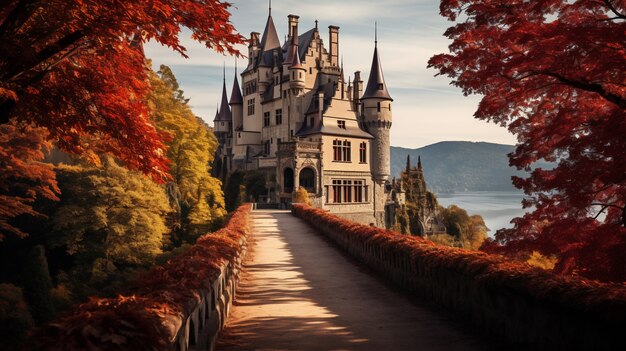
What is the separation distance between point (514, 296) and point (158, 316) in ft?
15.8

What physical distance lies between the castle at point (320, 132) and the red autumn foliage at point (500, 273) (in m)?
33.9

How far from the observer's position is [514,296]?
20.9 ft

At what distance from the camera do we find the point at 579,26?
27.2ft

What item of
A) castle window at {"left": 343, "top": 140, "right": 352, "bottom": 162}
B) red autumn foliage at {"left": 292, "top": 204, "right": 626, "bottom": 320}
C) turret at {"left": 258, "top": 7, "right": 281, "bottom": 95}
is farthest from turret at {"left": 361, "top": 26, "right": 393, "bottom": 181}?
red autumn foliage at {"left": 292, "top": 204, "right": 626, "bottom": 320}

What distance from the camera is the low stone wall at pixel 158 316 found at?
309cm

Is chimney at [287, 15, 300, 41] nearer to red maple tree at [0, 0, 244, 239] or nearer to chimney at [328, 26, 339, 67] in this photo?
chimney at [328, 26, 339, 67]

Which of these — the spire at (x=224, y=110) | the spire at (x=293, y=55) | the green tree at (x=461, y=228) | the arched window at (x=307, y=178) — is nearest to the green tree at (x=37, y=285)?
the arched window at (x=307, y=178)

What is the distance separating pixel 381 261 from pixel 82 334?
399 inches

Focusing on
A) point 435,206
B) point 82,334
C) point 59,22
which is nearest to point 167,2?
point 59,22

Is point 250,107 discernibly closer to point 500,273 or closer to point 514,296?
point 500,273

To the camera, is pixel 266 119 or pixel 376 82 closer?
pixel 376 82

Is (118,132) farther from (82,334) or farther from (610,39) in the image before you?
(610,39)

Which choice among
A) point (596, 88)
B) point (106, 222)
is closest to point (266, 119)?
point (106, 222)

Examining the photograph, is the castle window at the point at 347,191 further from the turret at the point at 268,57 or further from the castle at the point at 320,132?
the turret at the point at 268,57
